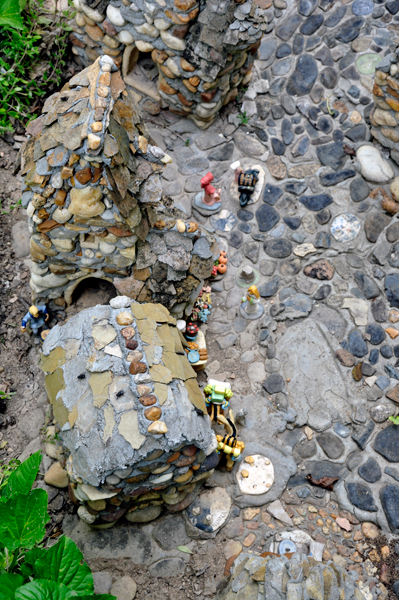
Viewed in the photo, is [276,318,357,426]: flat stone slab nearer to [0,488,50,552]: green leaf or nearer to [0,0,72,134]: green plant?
[0,488,50,552]: green leaf

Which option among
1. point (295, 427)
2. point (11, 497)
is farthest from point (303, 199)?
point (11, 497)

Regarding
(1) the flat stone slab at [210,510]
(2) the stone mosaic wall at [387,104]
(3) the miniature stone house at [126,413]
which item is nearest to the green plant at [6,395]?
(3) the miniature stone house at [126,413]

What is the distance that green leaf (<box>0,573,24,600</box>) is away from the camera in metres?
2.96

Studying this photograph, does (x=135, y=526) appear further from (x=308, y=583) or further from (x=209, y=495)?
(x=308, y=583)

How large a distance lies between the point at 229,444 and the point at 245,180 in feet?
9.79

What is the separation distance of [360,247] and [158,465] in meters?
3.32

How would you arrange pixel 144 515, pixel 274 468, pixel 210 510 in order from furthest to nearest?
pixel 274 468 < pixel 210 510 < pixel 144 515

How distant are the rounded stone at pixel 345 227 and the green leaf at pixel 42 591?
4.53 meters

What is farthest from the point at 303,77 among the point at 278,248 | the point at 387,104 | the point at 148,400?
the point at 148,400

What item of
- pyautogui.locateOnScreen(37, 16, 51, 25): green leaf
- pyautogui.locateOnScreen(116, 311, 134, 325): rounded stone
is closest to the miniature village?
pyautogui.locateOnScreen(116, 311, 134, 325): rounded stone

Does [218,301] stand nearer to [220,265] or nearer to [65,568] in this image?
[220,265]

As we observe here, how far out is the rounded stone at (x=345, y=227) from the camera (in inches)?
244

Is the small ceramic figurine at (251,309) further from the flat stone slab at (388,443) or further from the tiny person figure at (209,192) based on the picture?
the flat stone slab at (388,443)

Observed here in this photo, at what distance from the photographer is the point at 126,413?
4.22 metres
